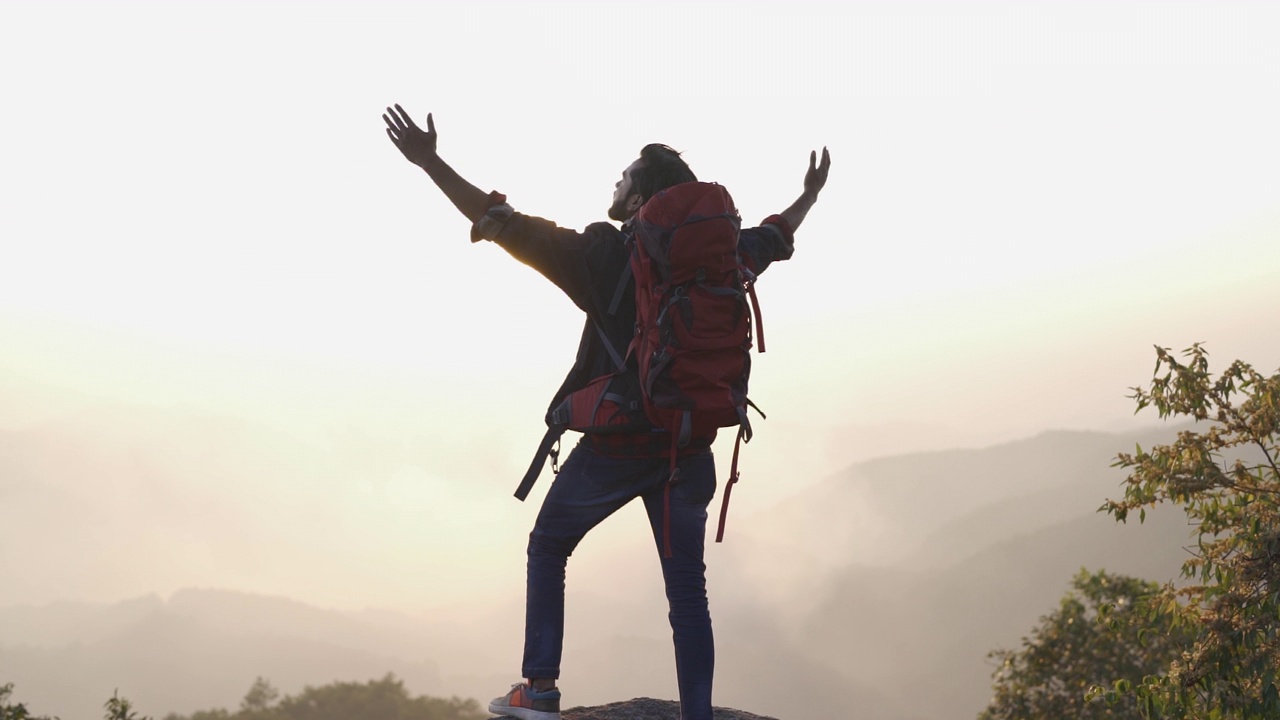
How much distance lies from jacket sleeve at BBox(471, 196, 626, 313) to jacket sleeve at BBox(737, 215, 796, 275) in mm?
669

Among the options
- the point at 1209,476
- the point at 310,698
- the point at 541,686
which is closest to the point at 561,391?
the point at 541,686

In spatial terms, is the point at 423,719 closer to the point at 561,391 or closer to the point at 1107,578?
the point at 1107,578

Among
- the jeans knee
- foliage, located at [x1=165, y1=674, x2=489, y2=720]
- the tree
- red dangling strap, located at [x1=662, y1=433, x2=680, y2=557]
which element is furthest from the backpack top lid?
foliage, located at [x1=165, y1=674, x2=489, y2=720]

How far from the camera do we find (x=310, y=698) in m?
63.7

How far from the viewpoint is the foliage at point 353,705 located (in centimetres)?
5981

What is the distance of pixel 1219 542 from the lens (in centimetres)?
930

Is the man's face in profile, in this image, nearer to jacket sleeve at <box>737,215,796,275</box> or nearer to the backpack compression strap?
jacket sleeve at <box>737,215,796,275</box>

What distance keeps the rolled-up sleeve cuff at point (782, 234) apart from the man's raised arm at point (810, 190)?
0.07 m

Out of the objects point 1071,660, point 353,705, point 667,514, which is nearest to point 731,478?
point 667,514

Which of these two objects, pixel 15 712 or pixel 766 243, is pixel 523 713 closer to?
pixel 766 243

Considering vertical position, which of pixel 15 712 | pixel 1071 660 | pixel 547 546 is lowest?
pixel 15 712

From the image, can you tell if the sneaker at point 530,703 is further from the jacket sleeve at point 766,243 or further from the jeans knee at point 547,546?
the jacket sleeve at point 766,243

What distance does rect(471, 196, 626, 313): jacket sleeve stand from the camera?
4.62m

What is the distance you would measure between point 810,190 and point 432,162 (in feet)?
7.13
